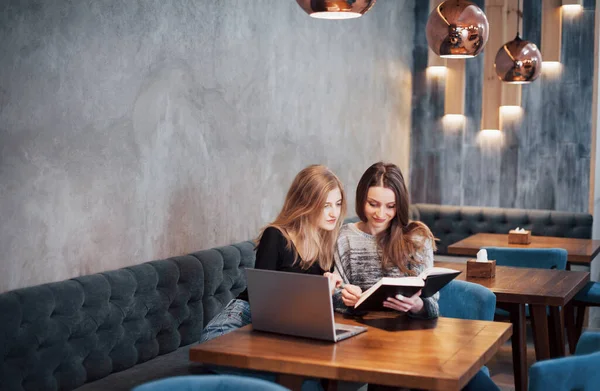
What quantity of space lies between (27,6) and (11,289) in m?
1.08

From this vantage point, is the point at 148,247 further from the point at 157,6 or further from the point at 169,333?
the point at 157,6

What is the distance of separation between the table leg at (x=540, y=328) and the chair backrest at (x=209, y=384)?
98.2 inches

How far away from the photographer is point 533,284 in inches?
162

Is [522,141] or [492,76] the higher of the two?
[492,76]

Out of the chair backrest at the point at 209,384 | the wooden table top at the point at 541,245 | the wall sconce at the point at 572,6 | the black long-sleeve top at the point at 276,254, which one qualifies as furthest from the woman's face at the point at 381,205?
the wall sconce at the point at 572,6

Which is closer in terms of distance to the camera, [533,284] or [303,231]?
[303,231]

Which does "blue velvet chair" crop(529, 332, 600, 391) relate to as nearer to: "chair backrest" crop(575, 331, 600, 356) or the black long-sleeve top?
"chair backrest" crop(575, 331, 600, 356)

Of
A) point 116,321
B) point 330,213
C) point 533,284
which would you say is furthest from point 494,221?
point 116,321

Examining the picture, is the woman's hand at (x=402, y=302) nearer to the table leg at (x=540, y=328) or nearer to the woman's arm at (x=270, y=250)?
Result: the woman's arm at (x=270, y=250)

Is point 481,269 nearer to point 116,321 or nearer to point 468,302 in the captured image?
point 468,302

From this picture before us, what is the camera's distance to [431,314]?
118 inches

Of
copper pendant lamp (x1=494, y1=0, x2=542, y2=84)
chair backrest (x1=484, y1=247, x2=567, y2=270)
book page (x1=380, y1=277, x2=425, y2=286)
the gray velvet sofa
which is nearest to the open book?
book page (x1=380, y1=277, x2=425, y2=286)

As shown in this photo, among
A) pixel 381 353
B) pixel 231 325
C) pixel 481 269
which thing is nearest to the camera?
pixel 381 353

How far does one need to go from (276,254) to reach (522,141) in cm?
471
